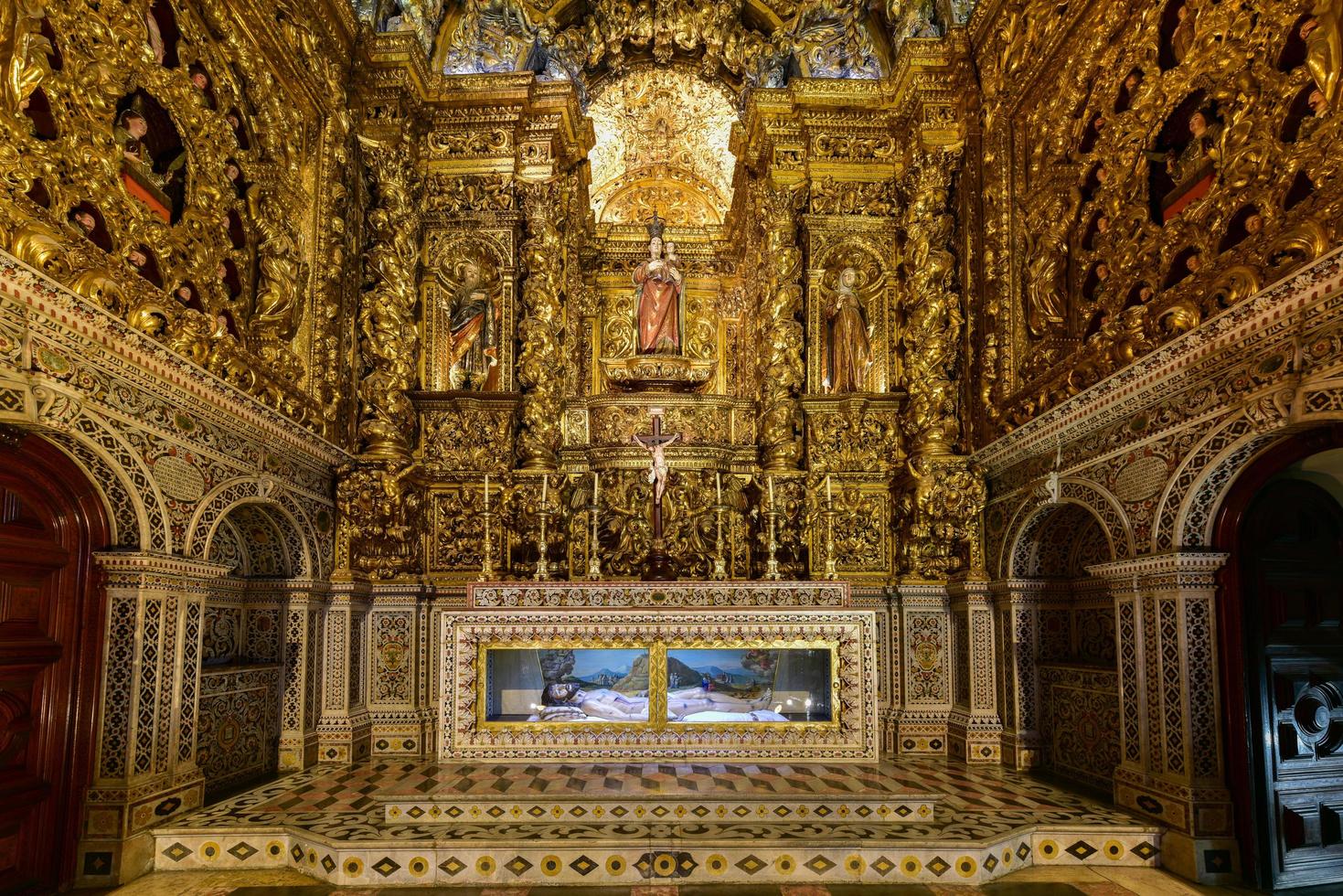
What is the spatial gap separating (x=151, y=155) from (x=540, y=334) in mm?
5034

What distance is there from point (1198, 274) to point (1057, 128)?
3.29 meters

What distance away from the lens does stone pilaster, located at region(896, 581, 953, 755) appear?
10.0m

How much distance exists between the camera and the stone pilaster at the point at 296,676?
29.3ft

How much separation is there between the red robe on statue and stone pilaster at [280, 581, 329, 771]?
567cm

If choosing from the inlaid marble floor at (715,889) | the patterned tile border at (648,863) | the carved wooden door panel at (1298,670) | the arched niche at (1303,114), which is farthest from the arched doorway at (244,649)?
the arched niche at (1303,114)

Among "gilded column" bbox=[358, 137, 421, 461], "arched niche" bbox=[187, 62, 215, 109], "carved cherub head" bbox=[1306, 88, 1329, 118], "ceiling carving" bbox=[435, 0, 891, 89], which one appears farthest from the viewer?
"ceiling carving" bbox=[435, 0, 891, 89]

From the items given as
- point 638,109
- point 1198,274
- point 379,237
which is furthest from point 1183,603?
point 638,109

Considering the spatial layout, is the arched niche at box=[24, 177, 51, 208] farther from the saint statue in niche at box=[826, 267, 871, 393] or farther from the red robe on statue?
the saint statue in niche at box=[826, 267, 871, 393]

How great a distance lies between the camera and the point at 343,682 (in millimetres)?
9445

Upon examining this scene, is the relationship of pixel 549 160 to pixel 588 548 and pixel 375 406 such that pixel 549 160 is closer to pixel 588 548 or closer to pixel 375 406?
pixel 375 406

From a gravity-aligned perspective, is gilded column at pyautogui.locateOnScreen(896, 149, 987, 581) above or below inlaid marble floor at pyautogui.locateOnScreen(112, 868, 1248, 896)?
above

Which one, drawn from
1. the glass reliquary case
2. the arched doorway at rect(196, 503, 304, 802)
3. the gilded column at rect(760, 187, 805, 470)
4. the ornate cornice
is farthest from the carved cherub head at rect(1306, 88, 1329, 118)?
the arched doorway at rect(196, 503, 304, 802)

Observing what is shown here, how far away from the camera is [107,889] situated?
593 centimetres

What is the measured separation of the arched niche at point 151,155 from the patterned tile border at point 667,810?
5.22m
